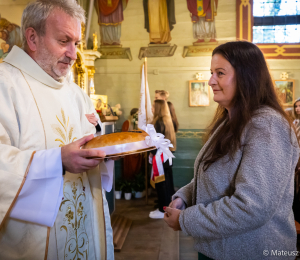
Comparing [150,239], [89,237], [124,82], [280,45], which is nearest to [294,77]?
[280,45]

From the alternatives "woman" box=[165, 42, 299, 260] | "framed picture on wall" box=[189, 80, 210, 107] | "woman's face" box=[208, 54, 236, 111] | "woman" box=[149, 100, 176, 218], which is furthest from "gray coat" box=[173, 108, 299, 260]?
"framed picture on wall" box=[189, 80, 210, 107]

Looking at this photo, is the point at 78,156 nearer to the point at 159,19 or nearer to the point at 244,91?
the point at 244,91

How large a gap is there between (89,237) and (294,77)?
23.6 feet

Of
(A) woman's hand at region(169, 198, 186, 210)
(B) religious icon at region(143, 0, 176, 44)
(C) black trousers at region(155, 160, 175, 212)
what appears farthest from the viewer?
(B) religious icon at region(143, 0, 176, 44)

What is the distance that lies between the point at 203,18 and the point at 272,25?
1.98 m

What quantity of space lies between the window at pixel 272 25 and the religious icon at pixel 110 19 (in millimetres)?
3307

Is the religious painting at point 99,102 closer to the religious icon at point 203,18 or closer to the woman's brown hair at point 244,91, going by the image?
the religious icon at point 203,18

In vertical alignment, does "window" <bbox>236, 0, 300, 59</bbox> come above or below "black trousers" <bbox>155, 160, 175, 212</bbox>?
above

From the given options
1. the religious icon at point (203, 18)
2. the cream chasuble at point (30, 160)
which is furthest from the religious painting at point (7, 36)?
the religious icon at point (203, 18)

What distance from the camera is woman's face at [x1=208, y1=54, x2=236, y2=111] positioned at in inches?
49.1

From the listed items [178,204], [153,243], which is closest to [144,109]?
[153,243]

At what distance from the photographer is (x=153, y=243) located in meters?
3.83

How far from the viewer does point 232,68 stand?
1.24m

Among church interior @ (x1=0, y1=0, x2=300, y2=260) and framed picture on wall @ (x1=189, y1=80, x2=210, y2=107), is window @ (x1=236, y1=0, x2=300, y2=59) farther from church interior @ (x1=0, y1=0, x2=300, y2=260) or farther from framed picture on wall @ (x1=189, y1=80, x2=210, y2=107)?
framed picture on wall @ (x1=189, y1=80, x2=210, y2=107)
